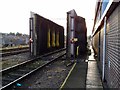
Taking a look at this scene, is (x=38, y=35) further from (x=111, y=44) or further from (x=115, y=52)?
(x=115, y=52)

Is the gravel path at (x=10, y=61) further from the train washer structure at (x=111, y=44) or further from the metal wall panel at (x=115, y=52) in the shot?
the metal wall panel at (x=115, y=52)

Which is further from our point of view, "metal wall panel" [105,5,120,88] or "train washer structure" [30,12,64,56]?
"train washer structure" [30,12,64,56]

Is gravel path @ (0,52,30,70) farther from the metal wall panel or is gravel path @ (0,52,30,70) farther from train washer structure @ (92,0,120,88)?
the metal wall panel

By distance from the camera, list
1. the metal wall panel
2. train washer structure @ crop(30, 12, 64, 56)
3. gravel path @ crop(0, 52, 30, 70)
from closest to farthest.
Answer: the metal wall panel
gravel path @ crop(0, 52, 30, 70)
train washer structure @ crop(30, 12, 64, 56)

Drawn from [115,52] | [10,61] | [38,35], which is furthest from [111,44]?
[38,35]

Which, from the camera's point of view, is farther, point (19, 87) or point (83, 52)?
point (83, 52)

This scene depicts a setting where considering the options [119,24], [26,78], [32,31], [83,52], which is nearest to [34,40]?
[32,31]

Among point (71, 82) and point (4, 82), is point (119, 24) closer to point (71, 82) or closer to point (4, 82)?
point (71, 82)

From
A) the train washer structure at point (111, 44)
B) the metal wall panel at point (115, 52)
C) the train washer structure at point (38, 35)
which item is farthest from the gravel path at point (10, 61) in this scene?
the metal wall panel at point (115, 52)

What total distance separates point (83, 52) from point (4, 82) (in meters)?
14.5

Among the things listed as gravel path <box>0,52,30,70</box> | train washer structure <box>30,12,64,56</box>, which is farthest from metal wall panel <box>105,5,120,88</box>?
train washer structure <box>30,12,64,56</box>

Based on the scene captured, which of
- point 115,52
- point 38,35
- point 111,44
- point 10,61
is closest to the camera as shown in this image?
point 115,52

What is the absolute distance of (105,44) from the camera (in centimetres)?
816

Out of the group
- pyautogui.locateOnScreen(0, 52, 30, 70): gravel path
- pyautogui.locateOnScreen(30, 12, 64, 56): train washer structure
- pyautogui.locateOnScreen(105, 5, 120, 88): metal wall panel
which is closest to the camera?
pyautogui.locateOnScreen(105, 5, 120, 88): metal wall panel
